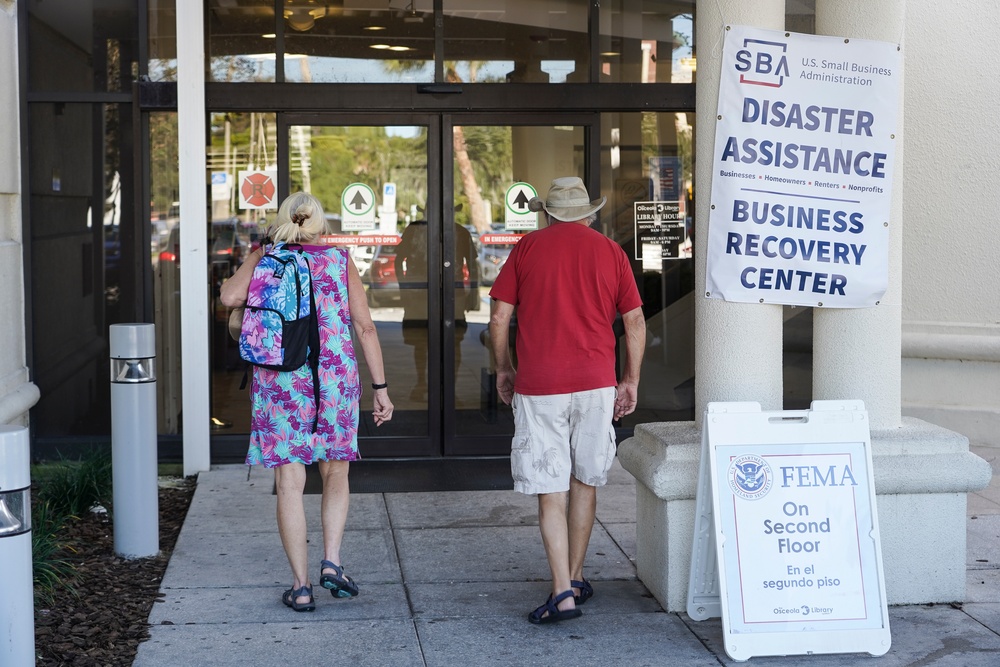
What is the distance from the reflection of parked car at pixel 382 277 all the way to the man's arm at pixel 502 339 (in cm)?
319

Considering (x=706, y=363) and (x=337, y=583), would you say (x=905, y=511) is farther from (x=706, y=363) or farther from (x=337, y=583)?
(x=337, y=583)

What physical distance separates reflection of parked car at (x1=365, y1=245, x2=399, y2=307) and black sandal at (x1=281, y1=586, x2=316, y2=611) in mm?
3390

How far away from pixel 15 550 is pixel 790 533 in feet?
9.38

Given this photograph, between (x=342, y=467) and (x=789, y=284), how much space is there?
6.93 feet

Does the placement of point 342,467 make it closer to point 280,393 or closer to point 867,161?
point 280,393

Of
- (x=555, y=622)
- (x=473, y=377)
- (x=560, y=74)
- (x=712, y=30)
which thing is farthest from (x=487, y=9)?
(x=555, y=622)

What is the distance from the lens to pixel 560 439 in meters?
5.00

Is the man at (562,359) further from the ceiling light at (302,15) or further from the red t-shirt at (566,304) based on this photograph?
the ceiling light at (302,15)

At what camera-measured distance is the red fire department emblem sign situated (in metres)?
8.14

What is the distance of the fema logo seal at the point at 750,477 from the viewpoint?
15.6ft

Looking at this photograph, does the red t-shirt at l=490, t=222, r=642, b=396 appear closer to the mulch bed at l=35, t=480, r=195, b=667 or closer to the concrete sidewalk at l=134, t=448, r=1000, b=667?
the concrete sidewalk at l=134, t=448, r=1000, b=667

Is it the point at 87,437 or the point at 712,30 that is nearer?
the point at 712,30

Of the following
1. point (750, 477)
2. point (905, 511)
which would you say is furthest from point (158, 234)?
point (905, 511)

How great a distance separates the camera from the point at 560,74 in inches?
328
